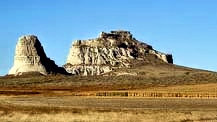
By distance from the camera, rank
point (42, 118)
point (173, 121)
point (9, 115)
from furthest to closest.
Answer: point (9, 115) < point (42, 118) < point (173, 121)

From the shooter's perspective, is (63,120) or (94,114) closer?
(63,120)

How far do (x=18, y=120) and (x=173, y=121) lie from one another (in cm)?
1037

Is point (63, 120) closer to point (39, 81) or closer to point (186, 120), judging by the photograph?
point (186, 120)

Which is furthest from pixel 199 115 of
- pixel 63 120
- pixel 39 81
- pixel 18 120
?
pixel 39 81

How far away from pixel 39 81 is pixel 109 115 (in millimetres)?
141013

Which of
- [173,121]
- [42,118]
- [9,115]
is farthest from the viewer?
[9,115]

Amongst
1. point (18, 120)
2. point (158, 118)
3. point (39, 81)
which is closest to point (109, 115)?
point (158, 118)

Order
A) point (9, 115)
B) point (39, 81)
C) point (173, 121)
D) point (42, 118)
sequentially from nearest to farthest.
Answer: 1. point (173, 121)
2. point (42, 118)
3. point (9, 115)
4. point (39, 81)

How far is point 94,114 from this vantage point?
1528 inches

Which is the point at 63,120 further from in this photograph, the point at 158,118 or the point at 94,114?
the point at 158,118

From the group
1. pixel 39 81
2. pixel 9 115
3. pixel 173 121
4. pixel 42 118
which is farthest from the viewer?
pixel 39 81

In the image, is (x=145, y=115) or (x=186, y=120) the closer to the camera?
(x=186, y=120)

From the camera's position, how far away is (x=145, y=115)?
→ 3800 cm

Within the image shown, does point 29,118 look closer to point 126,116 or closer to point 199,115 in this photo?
point 126,116
